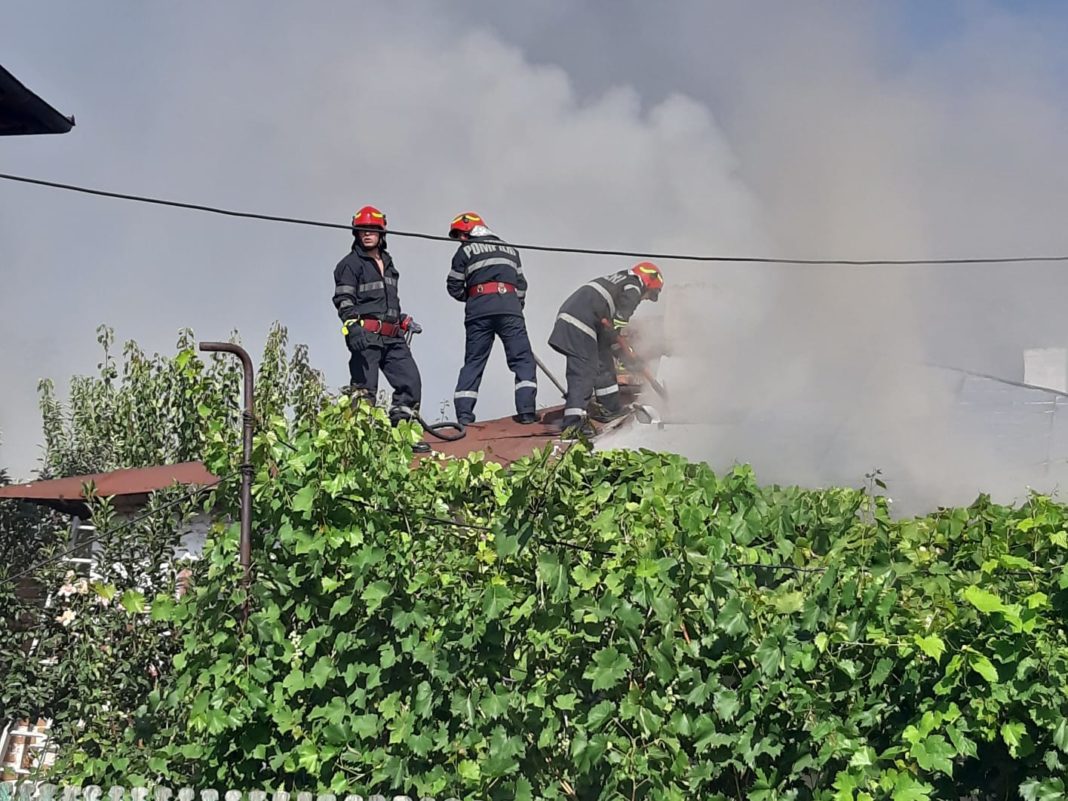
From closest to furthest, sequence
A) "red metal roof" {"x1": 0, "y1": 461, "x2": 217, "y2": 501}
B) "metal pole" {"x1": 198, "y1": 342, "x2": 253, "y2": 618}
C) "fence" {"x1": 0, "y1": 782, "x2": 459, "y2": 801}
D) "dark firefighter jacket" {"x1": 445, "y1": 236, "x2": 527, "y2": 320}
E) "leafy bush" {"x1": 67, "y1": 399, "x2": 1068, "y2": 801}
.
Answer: "leafy bush" {"x1": 67, "y1": 399, "x2": 1068, "y2": 801} < "fence" {"x1": 0, "y1": 782, "x2": 459, "y2": 801} < "metal pole" {"x1": 198, "y1": 342, "x2": 253, "y2": 618} < "red metal roof" {"x1": 0, "y1": 461, "x2": 217, "y2": 501} < "dark firefighter jacket" {"x1": 445, "y1": 236, "x2": 527, "y2": 320}

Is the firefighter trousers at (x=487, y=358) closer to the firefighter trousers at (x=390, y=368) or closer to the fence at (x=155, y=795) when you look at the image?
the firefighter trousers at (x=390, y=368)

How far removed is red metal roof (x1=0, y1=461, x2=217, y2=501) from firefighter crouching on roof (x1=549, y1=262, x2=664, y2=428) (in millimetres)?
3093

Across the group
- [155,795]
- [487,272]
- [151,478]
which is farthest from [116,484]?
[155,795]

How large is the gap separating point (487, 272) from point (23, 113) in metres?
3.99

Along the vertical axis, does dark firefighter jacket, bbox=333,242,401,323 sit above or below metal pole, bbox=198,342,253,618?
above

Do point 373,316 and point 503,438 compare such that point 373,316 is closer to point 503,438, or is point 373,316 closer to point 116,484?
point 503,438

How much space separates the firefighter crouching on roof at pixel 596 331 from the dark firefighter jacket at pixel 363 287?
1.48 meters

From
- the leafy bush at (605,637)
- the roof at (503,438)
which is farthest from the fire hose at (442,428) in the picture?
the leafy bush at (605,637)

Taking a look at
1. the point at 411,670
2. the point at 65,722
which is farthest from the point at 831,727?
the point at 65,722

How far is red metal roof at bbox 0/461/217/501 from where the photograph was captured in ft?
30.7

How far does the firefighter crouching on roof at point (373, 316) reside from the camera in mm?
10680

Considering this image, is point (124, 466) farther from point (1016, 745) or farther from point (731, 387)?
point (1016, 745)

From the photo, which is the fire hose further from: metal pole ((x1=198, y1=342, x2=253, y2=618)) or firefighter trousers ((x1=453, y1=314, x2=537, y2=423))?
metal pole ((x1=198, y1=342, x2=253, y2=618))

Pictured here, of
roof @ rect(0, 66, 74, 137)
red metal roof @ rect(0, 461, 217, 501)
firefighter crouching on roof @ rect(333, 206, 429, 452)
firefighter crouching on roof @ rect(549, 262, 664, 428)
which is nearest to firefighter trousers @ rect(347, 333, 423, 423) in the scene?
firefighter crouching on roof @ rect(333, 206, 429, 452)
